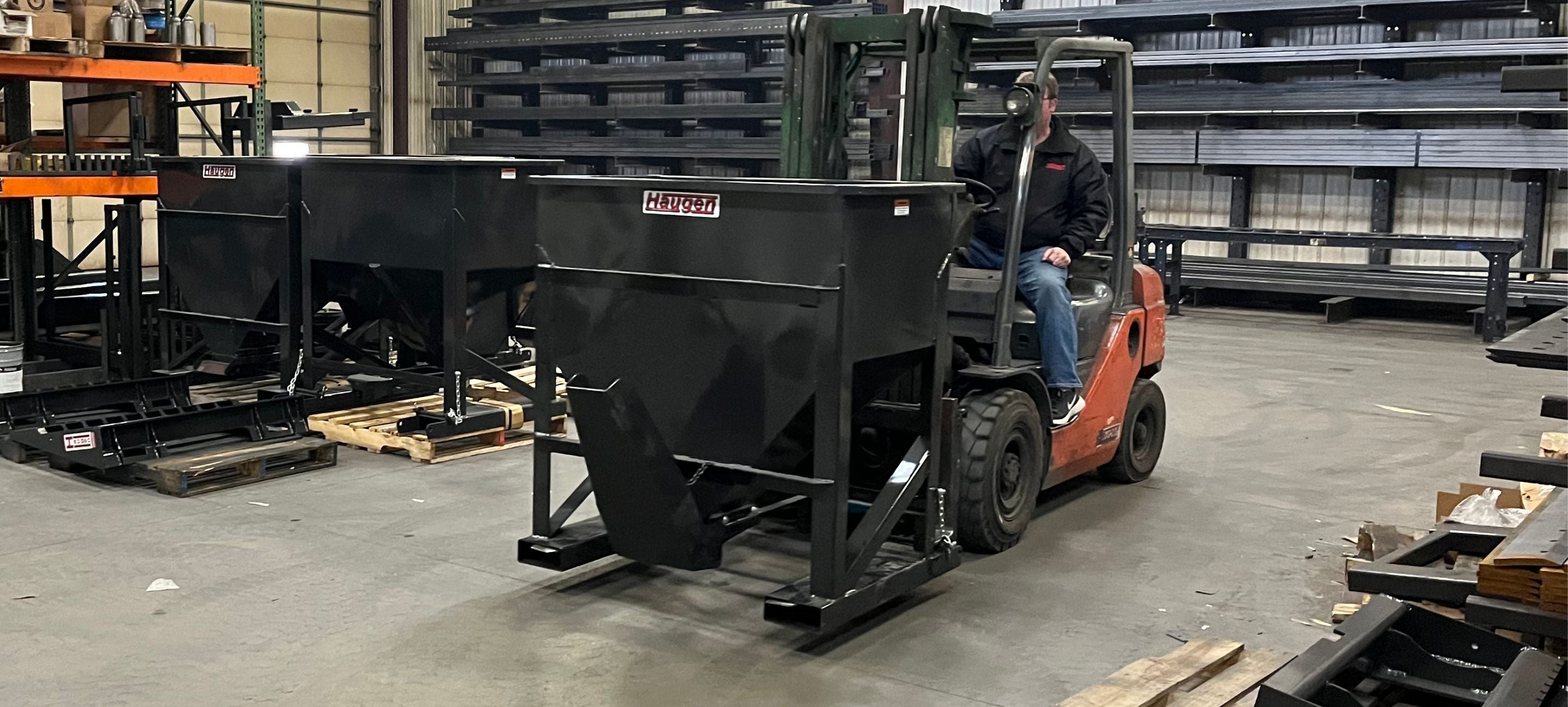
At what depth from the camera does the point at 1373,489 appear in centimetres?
674

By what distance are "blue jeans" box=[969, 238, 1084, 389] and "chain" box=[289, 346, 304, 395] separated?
3.96m

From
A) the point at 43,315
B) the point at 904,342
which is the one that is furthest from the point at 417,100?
the point at 904,342

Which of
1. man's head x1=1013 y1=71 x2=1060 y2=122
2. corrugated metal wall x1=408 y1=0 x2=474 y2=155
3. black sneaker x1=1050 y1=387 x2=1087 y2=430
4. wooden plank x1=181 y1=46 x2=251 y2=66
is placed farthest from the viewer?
corrugated metal wall x1=408 y1=0 x2=474 y2=155

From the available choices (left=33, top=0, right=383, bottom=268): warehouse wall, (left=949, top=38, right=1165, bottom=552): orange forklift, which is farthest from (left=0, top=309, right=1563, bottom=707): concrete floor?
(left=33, top=0, right=383, bottom=268): warehouse wall

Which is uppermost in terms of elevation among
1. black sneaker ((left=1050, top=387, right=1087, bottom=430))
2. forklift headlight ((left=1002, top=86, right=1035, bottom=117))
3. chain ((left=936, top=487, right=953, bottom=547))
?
forklift headlight ((left=1002, top=86, right=1035, bottom=117))

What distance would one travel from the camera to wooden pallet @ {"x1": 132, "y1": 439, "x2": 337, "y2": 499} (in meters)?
6.27

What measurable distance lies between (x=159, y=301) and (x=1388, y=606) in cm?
702

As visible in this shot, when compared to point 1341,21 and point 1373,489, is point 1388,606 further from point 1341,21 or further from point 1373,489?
point 1341,21

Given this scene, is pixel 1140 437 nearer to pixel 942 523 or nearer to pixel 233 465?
pixel 942 523

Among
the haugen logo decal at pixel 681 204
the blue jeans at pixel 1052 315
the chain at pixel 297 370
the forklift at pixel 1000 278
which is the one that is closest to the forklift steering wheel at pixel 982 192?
the forklift at pixel 1000 278

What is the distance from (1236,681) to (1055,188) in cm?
245

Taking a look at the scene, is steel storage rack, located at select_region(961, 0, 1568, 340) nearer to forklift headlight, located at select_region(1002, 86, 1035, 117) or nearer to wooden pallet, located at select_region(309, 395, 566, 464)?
wooden pallet, located at select_region(309, 395, 566, 464)

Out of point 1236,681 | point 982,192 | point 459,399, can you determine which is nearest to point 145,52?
point 459,399

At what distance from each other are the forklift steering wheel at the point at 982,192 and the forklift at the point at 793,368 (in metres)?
0.26
